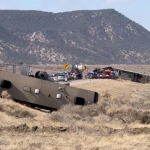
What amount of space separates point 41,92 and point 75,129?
25.8 ft

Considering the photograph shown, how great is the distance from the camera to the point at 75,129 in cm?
1816

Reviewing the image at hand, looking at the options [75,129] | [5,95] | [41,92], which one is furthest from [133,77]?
[75,129]

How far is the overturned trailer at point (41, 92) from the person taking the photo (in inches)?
1011

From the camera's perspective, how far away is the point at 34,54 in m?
181

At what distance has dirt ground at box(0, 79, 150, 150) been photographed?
14.9 metres

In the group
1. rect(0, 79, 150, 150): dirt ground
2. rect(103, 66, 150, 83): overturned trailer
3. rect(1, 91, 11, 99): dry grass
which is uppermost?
rect(1, 91, 11, 99): dry grass

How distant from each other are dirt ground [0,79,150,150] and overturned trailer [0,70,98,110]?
1274mm

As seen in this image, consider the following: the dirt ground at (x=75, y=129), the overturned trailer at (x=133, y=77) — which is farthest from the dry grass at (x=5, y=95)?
the overturned trailer at (x=133, y=77)

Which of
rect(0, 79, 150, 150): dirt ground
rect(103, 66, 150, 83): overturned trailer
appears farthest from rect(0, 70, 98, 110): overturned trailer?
rect(103, 66, 150, 83): overturned trailer

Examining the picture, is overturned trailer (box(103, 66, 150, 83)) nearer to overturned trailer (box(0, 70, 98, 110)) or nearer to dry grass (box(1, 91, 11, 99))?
overturned trailer (box(0, 70, 98, 110))

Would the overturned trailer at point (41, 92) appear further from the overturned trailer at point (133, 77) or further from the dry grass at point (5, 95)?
the overturned trailer at point (133, 77)

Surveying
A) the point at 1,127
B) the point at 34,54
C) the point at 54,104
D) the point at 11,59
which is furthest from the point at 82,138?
the point at 34,54

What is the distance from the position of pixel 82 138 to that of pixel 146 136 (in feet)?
6.49

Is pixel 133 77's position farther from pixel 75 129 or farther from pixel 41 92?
pixel 75 129
